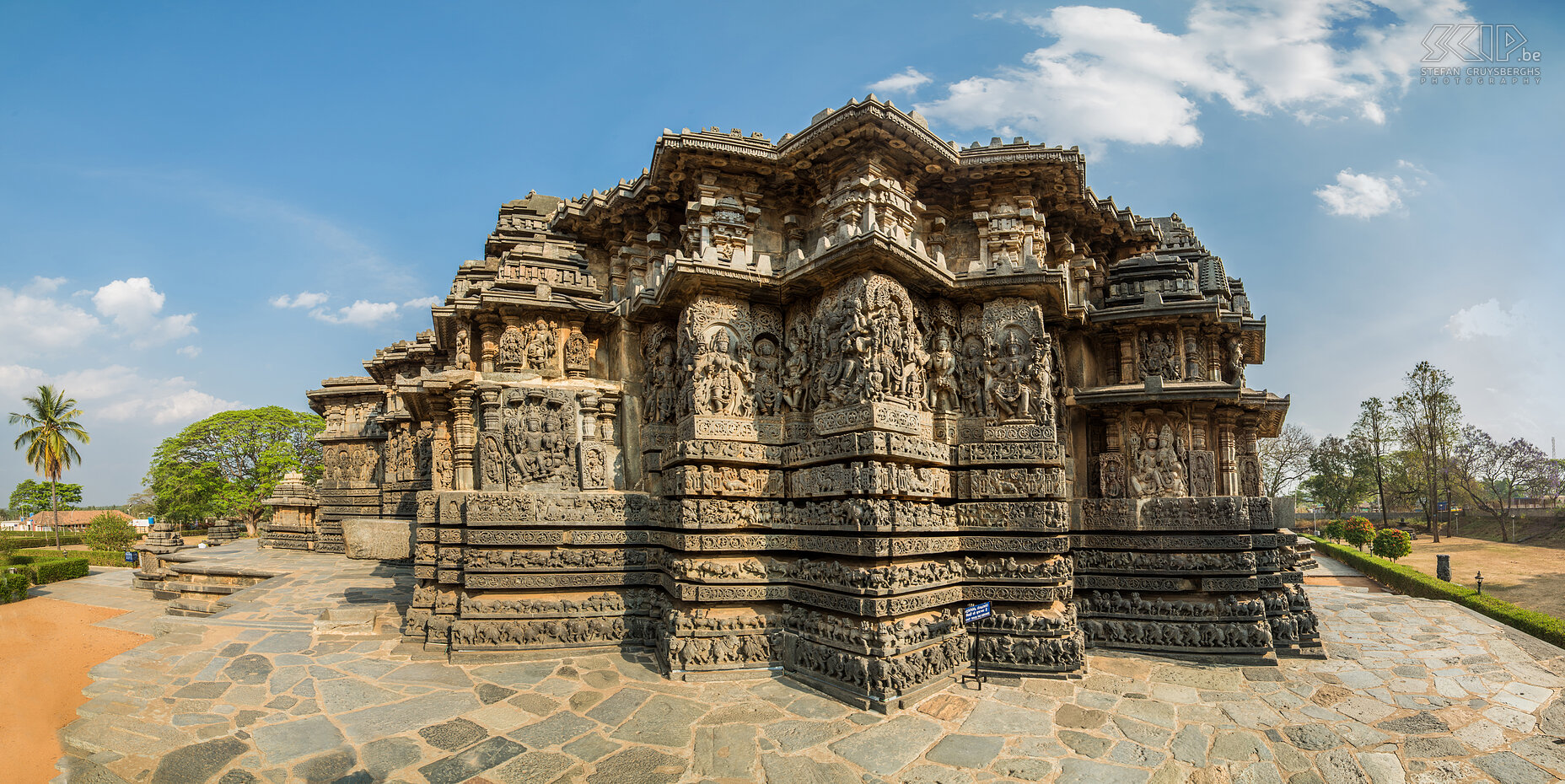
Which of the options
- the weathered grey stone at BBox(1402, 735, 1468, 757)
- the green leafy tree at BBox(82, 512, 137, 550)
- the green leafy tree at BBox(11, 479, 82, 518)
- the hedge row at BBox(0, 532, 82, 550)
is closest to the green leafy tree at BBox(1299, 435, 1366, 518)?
the weathered grey stone at BBox(1402, 735, 1468, 757)

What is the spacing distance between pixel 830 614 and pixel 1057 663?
295 centimetres

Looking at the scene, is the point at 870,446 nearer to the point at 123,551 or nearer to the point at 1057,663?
the point at 1057,663

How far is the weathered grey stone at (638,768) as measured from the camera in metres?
5.52

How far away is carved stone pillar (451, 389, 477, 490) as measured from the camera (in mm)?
10148

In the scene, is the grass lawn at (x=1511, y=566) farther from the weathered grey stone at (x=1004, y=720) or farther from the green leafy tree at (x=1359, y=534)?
the weathered grey stone at (x=1004, y=720)

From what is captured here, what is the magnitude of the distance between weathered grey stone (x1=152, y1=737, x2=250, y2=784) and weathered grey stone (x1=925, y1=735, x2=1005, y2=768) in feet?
20.3

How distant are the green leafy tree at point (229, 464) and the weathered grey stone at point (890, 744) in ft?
142

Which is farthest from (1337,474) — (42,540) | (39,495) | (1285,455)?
(39,495)

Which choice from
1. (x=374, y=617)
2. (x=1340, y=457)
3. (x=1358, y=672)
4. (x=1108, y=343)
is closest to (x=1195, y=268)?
(x=1108, y=343)

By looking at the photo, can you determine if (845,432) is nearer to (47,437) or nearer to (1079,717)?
(1079,717)

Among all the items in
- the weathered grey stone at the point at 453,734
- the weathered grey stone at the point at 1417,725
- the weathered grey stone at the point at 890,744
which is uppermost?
the weathered grey stone at the point at 453,734

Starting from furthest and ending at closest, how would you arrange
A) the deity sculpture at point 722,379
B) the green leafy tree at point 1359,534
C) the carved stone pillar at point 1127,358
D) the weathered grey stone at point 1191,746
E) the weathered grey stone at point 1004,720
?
1. the green leafy tree at point 1359,534
2. the carved stone pillar at point 1127,358
3. the deity sculpture at point 722,379
4. the weathered grey stone at point 1004,720
5. the weathered grey stone at point 1191,746

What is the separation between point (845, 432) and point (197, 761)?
22.2 feet

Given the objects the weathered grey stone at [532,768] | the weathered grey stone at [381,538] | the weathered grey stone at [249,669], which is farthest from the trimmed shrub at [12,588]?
the weathered grey stone at [532,768]
